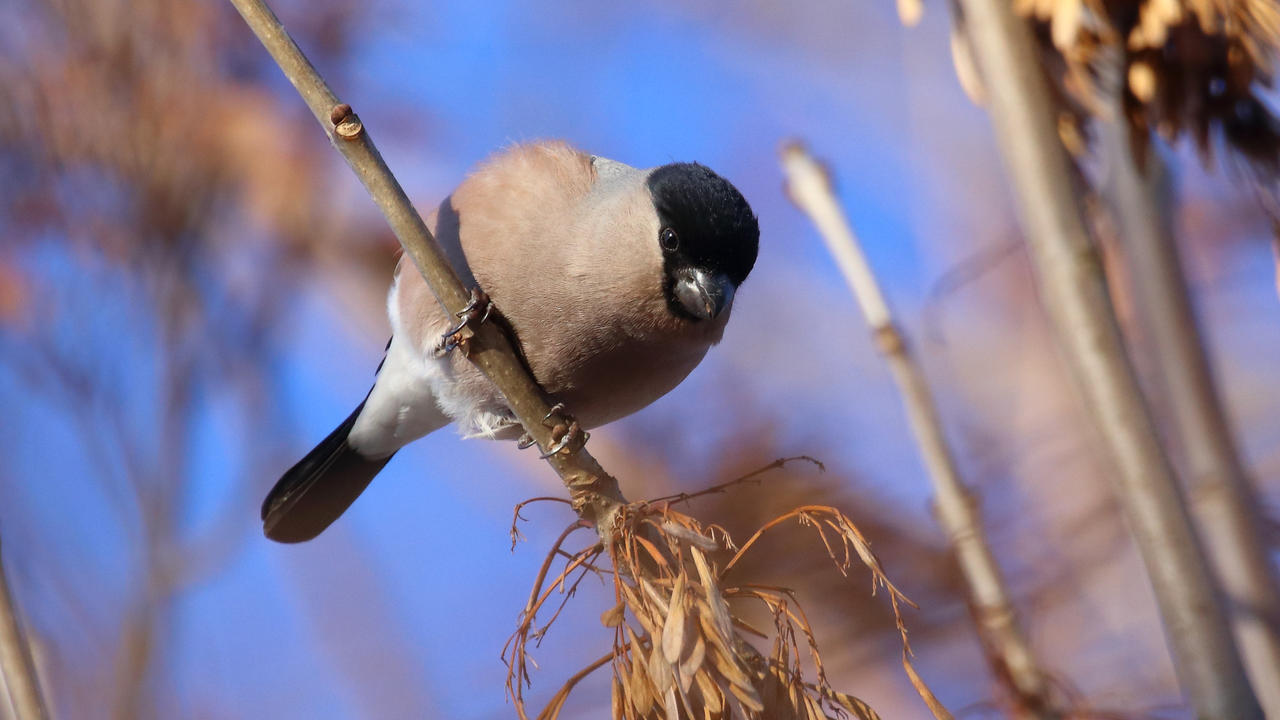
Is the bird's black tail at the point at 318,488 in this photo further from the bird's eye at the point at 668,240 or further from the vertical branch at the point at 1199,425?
the vertical branch at the point at 1199,425

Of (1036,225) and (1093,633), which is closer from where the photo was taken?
(1036,225)

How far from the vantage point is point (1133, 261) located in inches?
52.1

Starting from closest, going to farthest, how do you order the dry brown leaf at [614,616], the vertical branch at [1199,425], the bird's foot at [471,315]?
the vertical branch at [1199,425] → the dry brown leaf at [614,616] → the bird's foot at [471,315]

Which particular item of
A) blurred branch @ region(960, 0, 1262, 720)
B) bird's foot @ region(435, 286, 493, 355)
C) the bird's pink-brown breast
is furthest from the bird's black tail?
blurred branch @ region(960, 0, 1262, 720)

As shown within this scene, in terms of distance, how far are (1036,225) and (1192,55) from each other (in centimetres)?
64

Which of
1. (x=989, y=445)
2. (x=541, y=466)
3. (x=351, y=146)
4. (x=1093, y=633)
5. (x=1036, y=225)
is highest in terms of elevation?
(x=351, y=146)

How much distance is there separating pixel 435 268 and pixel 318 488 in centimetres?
182

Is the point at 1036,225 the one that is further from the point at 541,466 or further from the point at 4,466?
the point at 4,466

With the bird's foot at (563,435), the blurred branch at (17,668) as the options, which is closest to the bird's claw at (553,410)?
the bird's foot at (563,435)

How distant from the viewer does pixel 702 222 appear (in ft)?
7.97

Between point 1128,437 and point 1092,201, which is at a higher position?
point 1092,201

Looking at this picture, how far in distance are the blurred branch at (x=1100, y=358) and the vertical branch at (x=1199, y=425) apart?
11 centimetres

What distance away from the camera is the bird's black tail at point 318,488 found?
3262 mm

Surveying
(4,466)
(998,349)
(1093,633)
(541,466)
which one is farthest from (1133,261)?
(4,466)
